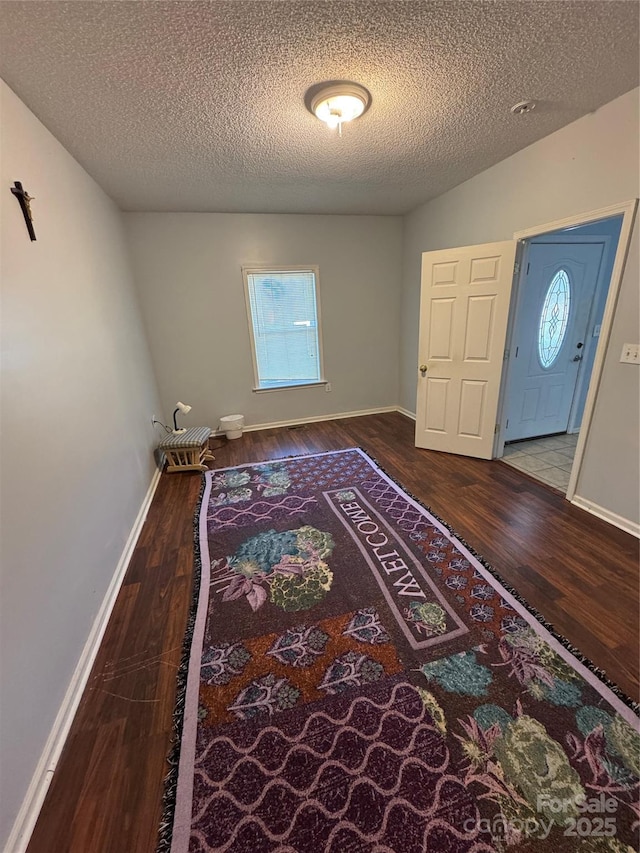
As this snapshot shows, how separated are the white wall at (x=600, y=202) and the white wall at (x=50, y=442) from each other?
3.02m

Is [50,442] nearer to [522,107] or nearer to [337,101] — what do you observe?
[337,101]

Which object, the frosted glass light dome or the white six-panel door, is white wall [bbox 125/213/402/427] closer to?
the white six-panel door

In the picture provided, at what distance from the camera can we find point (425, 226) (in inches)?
155

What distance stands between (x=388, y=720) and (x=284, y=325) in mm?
3988

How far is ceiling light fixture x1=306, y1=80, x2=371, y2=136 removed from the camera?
69.2 inches

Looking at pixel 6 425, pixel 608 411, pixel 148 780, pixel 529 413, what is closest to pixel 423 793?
pixel 148 780

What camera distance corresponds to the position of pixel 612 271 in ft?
7.71

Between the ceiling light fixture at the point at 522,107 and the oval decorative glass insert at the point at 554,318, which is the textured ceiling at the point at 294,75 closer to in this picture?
the ceiling light fixture at the point at 522,107

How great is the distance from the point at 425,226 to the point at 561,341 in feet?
6.59

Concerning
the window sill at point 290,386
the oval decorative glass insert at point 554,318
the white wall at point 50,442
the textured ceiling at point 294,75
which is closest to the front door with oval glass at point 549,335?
the oval decorative glass insert at point 554,318

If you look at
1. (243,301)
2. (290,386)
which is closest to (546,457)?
(290,386)

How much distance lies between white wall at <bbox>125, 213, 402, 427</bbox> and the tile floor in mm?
2044

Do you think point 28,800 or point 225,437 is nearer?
point 28,800

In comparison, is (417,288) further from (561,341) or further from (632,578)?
(632,578)
